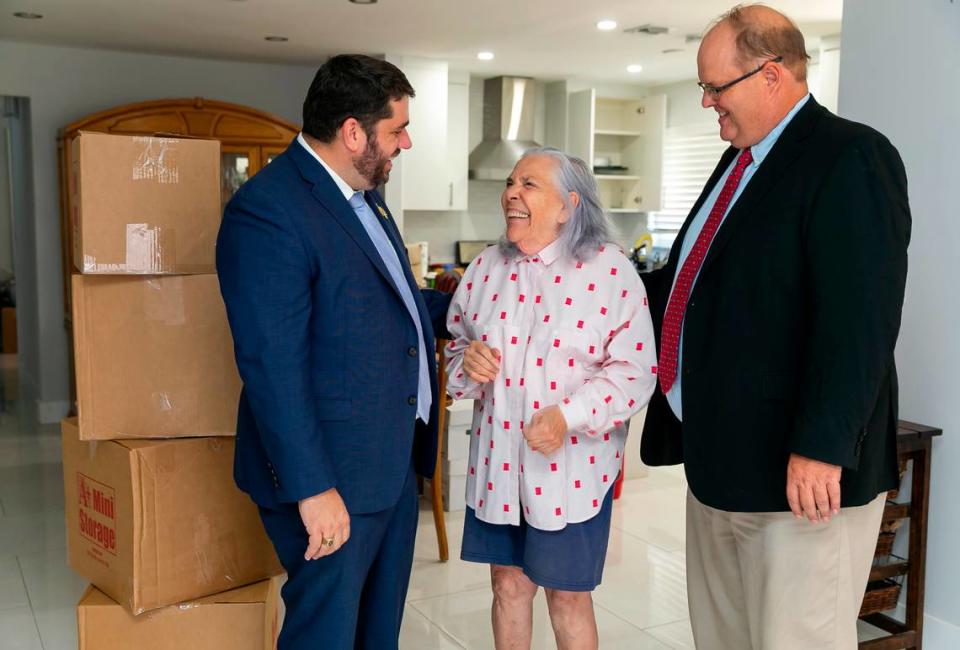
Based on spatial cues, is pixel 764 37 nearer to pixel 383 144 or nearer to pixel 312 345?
pixel 383 144

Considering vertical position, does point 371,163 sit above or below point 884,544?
above

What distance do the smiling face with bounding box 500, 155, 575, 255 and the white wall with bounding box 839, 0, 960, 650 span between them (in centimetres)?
133

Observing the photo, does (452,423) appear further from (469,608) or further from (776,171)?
(776,171)

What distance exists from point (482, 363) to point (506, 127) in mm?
6034

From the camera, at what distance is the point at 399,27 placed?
5.62m

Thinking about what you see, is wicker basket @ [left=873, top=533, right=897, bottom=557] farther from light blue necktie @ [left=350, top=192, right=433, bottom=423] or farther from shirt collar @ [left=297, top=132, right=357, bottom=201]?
shirt collar @ [left=297, top=132, right=357, bottom=201]

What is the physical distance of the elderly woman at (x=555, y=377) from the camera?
2006 millimetres

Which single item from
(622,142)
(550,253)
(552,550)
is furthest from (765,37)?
(622,142)

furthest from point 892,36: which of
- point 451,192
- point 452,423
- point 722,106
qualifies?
point 451,192

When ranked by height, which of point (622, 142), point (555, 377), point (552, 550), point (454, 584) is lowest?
point (454, 584)

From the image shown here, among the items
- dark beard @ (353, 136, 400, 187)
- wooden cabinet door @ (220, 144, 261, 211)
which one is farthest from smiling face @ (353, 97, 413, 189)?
wooden cabinet door @ (220, 144, 261, 211)

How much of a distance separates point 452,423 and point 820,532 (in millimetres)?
2424

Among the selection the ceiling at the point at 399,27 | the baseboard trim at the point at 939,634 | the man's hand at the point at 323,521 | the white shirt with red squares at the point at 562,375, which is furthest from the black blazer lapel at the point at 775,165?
the ceiling at the point at 399,27

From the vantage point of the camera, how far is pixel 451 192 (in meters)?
7.48
